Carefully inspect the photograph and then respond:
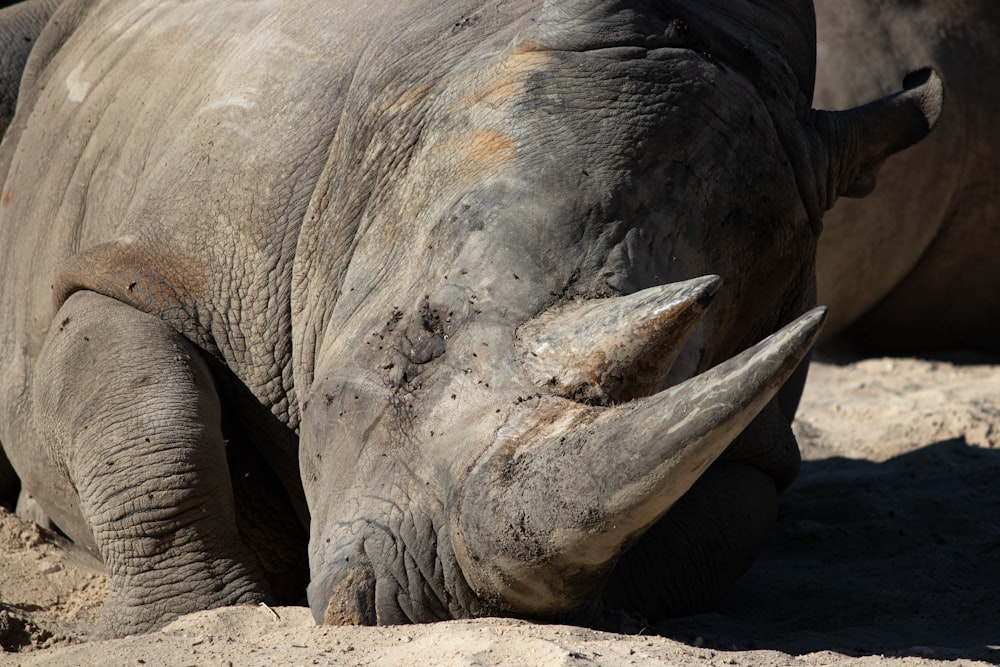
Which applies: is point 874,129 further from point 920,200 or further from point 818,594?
point 920,200

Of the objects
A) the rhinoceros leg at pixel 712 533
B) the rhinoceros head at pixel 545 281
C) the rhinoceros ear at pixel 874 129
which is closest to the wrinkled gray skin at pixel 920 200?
the rhinoceros leg at pixel 712 533

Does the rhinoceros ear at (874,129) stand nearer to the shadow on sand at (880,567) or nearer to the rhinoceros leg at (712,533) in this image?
the rhinoceros leg at (712,533)

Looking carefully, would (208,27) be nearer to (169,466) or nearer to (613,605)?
(169,466)

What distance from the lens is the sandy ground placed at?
273cm

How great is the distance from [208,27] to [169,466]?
153 cm

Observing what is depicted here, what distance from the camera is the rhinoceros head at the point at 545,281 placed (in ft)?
8.39

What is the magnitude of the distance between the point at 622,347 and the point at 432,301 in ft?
1.63

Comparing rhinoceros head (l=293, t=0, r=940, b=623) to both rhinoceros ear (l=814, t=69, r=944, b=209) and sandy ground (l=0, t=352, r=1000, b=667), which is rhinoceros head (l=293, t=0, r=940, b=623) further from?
sandy ground (l=0, t=352, r=1000, b=667)

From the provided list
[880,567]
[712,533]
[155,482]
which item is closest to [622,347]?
[155,482]

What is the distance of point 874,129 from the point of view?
12.7 feet

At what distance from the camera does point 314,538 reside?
3006 millimetres

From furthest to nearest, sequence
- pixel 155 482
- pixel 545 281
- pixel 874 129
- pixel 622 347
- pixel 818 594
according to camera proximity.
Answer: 1. pixel 818 594
2. pixel 874 129
3. pixel 155 482
4. pixel 545 281
5. pixel 622 347

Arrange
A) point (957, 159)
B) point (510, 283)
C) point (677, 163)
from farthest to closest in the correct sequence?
point (957, 159) → point (677, 163) → point (510, 283)

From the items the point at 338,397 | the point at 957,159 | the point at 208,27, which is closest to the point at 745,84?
the point at 338,397
